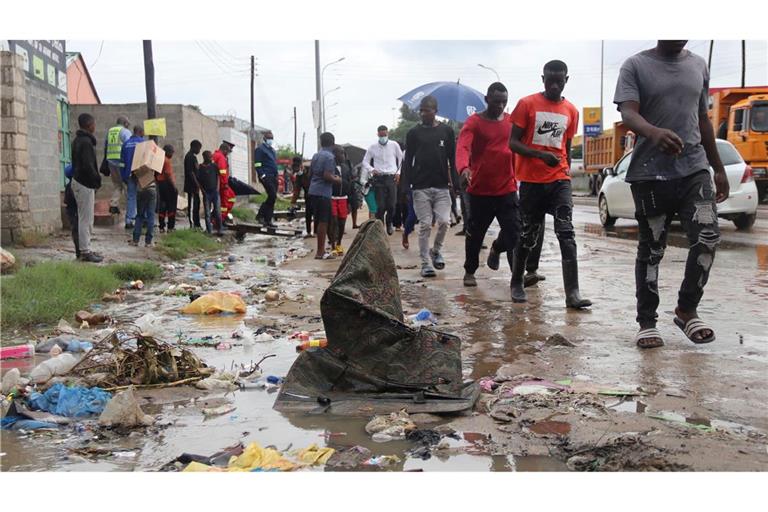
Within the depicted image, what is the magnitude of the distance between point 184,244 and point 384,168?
138 inches

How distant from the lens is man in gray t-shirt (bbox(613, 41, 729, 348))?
463 centimetres

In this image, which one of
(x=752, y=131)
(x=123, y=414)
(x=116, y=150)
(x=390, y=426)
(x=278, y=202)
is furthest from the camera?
(x=278, y=202)

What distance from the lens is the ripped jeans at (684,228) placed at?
4.62m

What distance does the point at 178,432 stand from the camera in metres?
3.31

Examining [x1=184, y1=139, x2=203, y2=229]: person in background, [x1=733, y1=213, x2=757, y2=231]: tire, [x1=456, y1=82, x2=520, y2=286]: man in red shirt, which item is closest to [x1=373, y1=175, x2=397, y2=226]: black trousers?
[x1=184, y1=139, x2=203, y2=229]: person in background

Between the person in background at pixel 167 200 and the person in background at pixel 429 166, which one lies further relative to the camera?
the person in background at pixel 167 200

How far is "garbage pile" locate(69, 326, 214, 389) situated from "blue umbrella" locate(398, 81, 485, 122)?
10034 mm

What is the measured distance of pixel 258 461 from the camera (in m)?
2.86

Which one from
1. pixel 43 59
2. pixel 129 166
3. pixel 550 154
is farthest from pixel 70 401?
pixel 43 59

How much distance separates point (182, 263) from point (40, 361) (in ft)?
19.7

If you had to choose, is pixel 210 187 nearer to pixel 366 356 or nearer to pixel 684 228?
pixel 684 228

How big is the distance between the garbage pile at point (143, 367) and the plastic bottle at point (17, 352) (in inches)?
24.6

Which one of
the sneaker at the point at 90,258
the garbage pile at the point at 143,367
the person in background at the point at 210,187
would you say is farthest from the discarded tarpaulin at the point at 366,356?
the person in background at the point at 210,187

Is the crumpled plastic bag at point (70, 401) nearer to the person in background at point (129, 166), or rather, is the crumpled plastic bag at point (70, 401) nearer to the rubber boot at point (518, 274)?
the rubber boot at point (518, 274)
